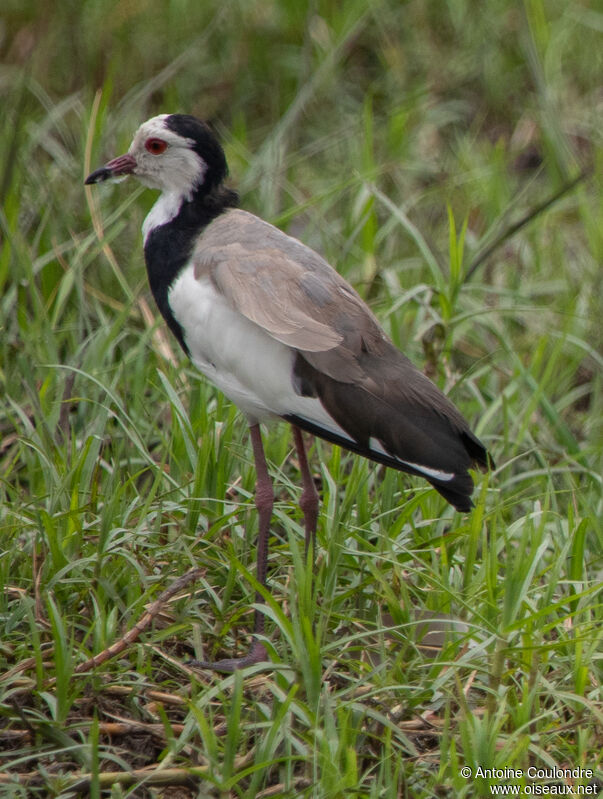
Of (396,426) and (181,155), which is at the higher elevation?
(181,155)

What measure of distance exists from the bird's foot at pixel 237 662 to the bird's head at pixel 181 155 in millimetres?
1331

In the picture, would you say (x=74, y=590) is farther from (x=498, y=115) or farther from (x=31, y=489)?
(x=498, y=115)

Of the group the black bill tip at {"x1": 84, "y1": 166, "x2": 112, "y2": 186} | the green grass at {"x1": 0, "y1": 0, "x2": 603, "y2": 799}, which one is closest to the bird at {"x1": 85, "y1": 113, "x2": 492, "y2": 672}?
the green grass at {"x1": 0, "y1": 0, "x2": 603, "y2": 799}

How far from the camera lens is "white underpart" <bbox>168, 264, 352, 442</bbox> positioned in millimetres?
3248

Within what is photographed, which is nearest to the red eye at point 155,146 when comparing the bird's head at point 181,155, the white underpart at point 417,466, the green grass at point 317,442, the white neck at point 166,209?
the bird's head at point 181,155

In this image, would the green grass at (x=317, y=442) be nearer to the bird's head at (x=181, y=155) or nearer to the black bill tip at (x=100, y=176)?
the black bill tip at (x=100, y=176)

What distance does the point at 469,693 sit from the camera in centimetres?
307

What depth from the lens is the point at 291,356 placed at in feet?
10.7

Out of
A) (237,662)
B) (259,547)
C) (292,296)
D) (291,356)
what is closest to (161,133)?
(292,296)

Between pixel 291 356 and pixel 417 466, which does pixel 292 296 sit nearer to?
pixel 291 356

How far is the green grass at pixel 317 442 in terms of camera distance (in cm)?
283

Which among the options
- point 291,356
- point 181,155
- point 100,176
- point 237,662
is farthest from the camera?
point 100,176

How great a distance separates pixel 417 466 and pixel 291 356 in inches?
17.6

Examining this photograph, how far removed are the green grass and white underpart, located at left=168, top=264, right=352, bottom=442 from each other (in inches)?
10.4
